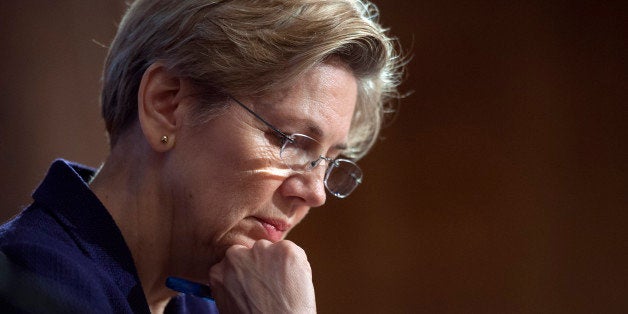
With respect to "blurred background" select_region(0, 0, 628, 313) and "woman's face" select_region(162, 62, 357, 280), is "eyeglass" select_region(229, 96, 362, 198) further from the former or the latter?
"blurred background" select_region(0, 0, 628, 313)

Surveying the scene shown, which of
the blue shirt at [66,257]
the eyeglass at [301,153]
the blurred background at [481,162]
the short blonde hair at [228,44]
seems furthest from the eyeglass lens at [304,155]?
the blurred background at [481,162]

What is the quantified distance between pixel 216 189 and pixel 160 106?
193 mm

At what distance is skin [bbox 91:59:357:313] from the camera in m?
1.39

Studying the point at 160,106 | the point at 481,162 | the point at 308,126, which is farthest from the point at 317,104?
the point at 481,162

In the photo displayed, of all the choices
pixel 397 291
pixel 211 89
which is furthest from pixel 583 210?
pixel 211 89

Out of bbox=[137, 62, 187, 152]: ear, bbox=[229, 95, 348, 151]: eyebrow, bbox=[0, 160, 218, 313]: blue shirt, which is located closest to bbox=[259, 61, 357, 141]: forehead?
bbox=[229, 95, 348, 151]: eyebrow

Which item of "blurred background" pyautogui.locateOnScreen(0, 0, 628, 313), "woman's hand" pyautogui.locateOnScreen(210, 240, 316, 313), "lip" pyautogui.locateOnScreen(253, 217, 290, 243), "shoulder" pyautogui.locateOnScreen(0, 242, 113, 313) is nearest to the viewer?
"shoulder" pyautogui.locateOnScreen(0, 242, 113, 313)

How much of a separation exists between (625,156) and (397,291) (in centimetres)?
92

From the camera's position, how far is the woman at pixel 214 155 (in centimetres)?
137

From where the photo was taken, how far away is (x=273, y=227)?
149 centimetres

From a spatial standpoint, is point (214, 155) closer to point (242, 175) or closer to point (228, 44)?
point (242, 175)

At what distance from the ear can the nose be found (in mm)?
240

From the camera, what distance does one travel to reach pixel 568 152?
257 cm

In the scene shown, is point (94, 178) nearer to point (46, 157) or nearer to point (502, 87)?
point (46, 157)
